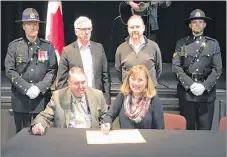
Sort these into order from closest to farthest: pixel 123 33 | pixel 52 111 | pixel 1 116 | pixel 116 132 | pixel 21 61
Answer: pixel 116 132 < pixel 52 111 < pixel 21 61 < pixel 1 116 < pixel 123 33

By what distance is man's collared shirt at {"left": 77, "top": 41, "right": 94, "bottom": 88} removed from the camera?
3477mm

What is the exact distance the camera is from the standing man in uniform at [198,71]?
3451mm

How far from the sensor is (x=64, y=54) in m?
3.49

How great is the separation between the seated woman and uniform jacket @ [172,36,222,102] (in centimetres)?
91

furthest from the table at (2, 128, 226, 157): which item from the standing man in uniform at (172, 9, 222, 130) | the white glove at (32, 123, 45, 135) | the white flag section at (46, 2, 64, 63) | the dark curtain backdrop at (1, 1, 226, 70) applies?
the dark curtain backdrop at (1, 1, 226, 70)

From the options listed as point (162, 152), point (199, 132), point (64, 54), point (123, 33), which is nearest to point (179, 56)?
point (64, 54)

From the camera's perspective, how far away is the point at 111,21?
23.1 ft

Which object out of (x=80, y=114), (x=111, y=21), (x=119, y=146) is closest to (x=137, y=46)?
(x=80, y=114)

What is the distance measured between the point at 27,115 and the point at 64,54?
1.99 ft

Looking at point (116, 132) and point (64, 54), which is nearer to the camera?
point (116, 132)

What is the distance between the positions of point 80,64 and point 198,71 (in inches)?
39.1

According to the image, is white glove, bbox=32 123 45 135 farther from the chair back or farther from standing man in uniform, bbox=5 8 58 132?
standing man in uniform, bbox=5 8 58 132

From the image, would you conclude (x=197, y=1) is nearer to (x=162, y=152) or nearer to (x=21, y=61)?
(x=21, y=61)

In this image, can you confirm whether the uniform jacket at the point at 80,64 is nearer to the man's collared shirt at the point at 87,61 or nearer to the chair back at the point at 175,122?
the man's collared shirt at the point at 87,61
